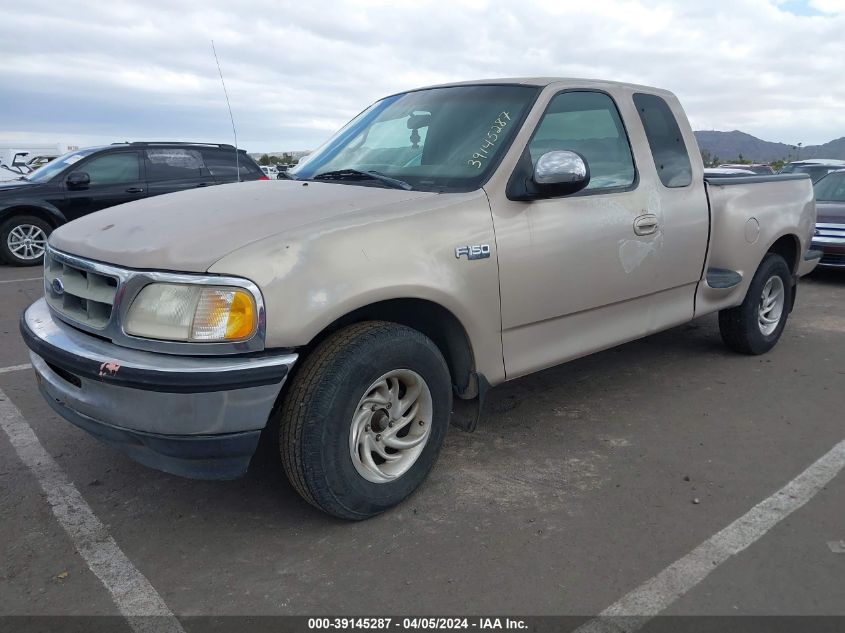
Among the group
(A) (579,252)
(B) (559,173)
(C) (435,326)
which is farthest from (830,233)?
(C) (435,326)

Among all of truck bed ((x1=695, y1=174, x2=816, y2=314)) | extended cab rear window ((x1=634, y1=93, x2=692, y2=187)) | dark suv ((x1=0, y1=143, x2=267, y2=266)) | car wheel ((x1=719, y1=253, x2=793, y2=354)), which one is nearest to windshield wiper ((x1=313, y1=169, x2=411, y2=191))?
extended cab rear window ((x1=634, y1=93, x2=692, y2=187))

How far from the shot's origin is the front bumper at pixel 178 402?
7.92 ft

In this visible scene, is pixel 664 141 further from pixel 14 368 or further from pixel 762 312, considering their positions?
pixel 14 368

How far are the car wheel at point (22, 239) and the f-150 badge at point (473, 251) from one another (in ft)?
27.4

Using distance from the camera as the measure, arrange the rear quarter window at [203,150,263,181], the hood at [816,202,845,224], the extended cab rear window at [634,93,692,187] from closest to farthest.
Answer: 1. the extended cab rear window at [634,93,692,187]
2. the hood at [816,202,845,224]
3. the rear quarter window at [203,150,263,181]

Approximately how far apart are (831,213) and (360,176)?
7.62 meters

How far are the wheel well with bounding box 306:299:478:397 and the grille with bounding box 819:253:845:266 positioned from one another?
282 inches

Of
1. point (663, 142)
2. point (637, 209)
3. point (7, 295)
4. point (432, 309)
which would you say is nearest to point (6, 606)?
point (432, 309)

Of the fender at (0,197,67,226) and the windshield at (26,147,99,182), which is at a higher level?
the windshield at (26,147,99,182)

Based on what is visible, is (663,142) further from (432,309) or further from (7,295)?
(7,295)

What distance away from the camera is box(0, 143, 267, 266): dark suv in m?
9.58

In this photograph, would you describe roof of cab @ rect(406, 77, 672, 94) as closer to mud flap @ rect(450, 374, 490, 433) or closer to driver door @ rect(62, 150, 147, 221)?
mud flap @ rect(450, 374, 490, 433)

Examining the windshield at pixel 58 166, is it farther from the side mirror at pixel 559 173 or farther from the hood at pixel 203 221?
the side mirror at pixel 559 173

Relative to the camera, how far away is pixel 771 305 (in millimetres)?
5348
